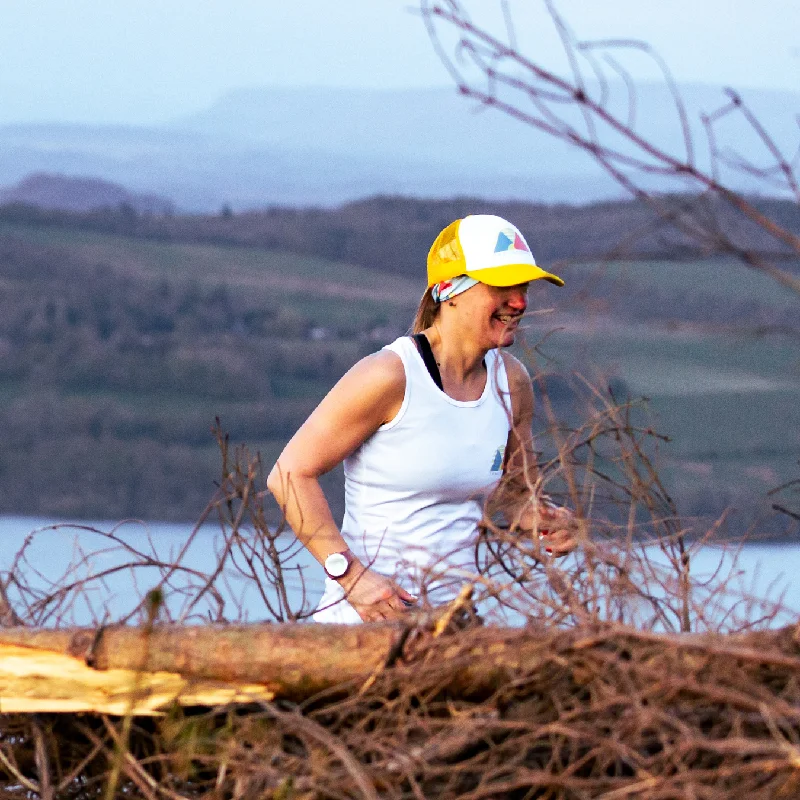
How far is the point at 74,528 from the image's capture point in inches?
106

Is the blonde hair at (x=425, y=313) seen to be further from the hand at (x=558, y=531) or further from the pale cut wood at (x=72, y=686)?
the pale cut wood at (x=72, y=686)

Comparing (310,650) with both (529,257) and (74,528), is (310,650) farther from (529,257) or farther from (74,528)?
(529,257)

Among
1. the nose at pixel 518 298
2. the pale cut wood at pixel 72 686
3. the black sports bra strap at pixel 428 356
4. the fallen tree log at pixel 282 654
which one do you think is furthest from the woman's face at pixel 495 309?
the pale cut wood at pixel 72 686

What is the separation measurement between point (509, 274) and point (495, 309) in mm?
85

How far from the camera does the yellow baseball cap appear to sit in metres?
2.68

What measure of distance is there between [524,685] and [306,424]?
845mm

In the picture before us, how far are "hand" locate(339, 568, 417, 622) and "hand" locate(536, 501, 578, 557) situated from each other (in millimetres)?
298

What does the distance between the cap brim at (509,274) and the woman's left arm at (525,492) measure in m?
0.28

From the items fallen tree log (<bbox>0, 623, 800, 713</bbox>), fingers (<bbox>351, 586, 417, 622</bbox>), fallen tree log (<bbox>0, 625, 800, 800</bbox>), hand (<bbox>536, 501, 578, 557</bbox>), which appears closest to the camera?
fallen tree log (<bbox>0, 625, 800, 800</bbox>)

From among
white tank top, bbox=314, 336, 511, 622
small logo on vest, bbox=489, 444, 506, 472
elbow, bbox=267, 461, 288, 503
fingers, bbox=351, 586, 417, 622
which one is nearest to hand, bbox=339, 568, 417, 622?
fingers, bbox=351, 586, 417, 622

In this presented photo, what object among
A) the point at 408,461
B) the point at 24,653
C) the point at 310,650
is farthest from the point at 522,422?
the point at 24,653

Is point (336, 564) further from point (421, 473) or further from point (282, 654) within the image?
point (282, 654)

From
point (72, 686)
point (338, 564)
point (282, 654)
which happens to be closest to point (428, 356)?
point (338, 564)

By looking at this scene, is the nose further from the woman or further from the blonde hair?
the blonde hair
